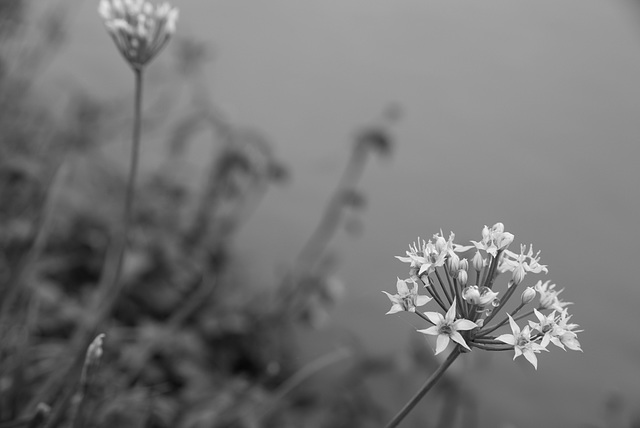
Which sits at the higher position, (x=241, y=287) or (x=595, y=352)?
(x=595, y=352)

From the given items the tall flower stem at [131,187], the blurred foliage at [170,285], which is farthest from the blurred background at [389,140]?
the tall flower stem at [131,187]

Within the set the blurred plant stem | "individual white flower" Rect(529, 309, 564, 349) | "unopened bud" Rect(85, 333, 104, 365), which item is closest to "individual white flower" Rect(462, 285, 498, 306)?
"individual white flower" Rect(529, 309, 564, 349)

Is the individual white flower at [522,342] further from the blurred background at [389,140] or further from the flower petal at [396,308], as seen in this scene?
the blurred background at [389,140]

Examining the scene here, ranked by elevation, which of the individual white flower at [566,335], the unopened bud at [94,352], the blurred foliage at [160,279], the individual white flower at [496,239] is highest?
the individual white flower at [496,239]

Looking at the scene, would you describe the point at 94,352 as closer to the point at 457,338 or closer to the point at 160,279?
the point at 457,338

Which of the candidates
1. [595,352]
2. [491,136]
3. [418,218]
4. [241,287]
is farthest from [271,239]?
[595,352]

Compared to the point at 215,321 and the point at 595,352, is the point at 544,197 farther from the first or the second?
the point at 215,321

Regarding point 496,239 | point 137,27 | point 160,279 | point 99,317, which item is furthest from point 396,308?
point 160,279
